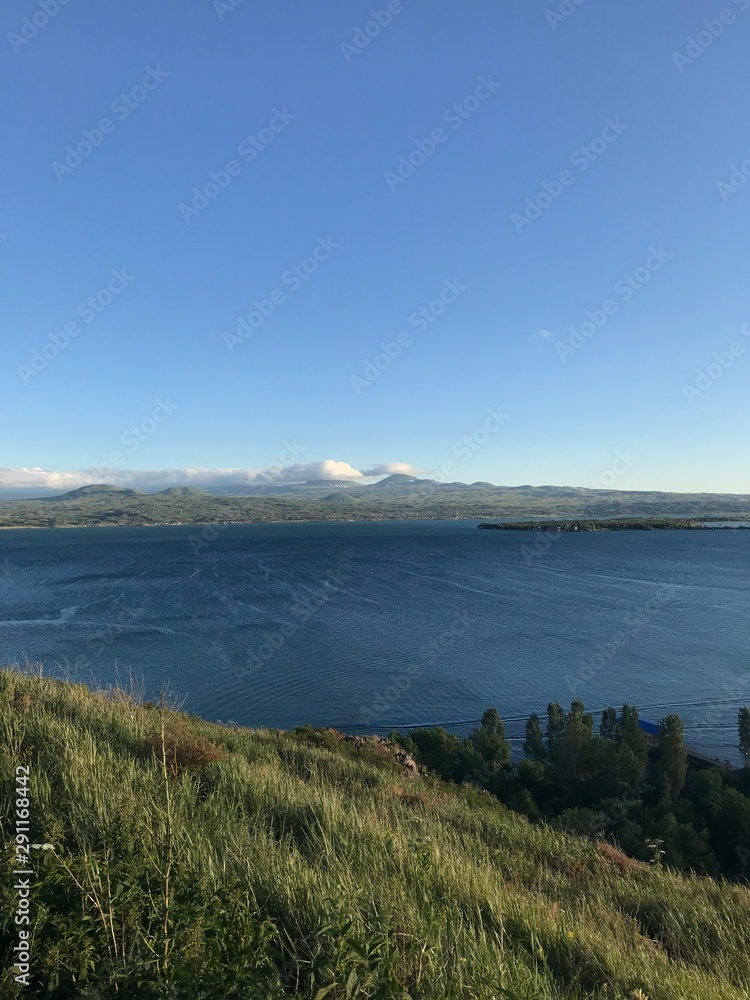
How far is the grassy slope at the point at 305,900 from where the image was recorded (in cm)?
256

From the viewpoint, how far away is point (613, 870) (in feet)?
21.4

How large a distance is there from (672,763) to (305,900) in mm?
18309

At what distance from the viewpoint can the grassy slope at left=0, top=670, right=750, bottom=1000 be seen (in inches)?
101

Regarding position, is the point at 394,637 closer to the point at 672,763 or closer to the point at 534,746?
the point at 534,746

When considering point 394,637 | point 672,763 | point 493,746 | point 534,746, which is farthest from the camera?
point 394,637

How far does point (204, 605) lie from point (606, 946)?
173 ft

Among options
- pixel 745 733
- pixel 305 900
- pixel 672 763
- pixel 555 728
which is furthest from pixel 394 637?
pixel 305 900

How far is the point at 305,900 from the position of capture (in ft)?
10.9

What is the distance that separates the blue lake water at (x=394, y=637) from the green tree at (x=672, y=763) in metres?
8.03

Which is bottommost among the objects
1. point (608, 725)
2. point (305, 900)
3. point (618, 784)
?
point (608, 725)

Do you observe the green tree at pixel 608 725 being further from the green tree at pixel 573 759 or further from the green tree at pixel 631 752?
the green tree at pixel 573 759

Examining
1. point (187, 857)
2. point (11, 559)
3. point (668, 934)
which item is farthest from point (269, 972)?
point (11, 559)

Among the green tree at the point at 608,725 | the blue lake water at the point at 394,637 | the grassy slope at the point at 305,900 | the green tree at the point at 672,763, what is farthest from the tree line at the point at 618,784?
the grassy slope at the point at 305,900

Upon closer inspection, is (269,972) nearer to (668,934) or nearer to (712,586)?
(668,934)
